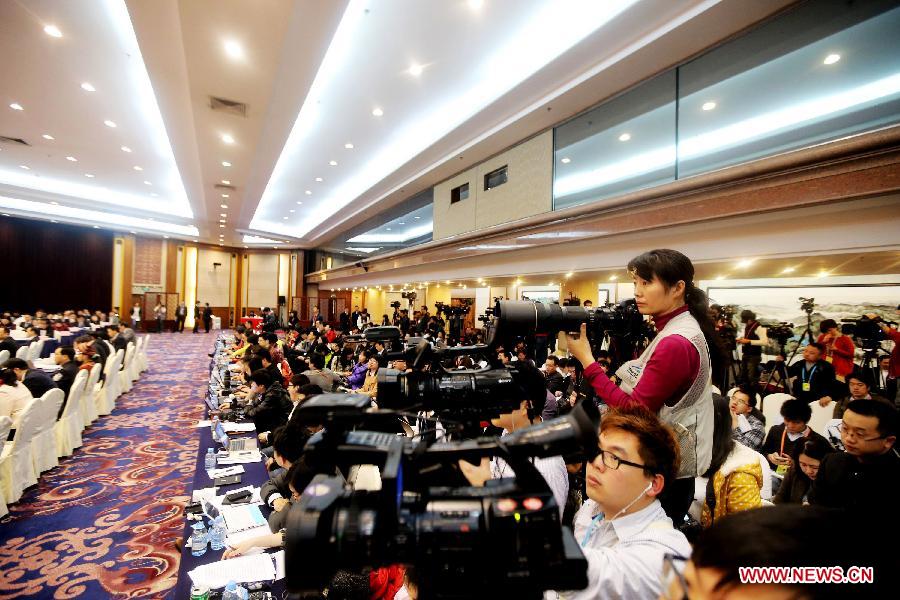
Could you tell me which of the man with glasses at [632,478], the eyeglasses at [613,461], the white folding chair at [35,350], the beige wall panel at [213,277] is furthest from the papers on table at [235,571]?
the beige wall panel at [213,277]

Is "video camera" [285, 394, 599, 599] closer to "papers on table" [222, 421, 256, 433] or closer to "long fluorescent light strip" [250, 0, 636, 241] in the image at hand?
"papers on table" [222, 421, 256, 433]

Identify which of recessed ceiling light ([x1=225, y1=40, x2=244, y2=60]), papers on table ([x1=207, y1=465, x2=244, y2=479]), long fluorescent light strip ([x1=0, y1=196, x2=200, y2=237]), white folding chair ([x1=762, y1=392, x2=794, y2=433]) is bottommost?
papers on table ([x1=207, y1=465, x2=244, y2=479])

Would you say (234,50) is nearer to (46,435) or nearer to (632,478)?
(46,435)

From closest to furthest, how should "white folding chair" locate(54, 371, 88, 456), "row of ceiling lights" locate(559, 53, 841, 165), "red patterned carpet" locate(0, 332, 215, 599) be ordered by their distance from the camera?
"red patterned carpet" locate(0, 332, 215, 599), "row of ceiling lights" locate(559, 53, 841, 165), "white folding chair" locate(54, 371, 88, 456)

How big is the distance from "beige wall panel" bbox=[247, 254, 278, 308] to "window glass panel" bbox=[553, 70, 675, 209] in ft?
60.6

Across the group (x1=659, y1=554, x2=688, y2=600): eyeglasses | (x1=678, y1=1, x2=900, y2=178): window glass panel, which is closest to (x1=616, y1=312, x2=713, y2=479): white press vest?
(x1=659, y1=554, x2=688, y2=600): eyeglasses

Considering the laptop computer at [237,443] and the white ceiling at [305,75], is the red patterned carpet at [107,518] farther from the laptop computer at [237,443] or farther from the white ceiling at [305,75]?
the white ceiling at [305,75]

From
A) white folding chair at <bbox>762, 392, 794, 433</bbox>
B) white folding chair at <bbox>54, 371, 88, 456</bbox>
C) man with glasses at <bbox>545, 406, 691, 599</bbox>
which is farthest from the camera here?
white folding chair at <bbox>54, 371, 88, 456</bbox>

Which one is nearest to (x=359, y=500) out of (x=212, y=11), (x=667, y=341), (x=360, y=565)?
(x=360, y=565)

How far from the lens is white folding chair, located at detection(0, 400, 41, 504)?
3.44m

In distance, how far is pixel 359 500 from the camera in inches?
29.3

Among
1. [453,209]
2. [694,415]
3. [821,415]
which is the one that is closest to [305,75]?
[453,209]

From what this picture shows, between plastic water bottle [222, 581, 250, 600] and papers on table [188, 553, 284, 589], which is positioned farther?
papers on table [188, 553, 284, 589]

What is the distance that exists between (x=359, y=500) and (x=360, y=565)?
0.10m
